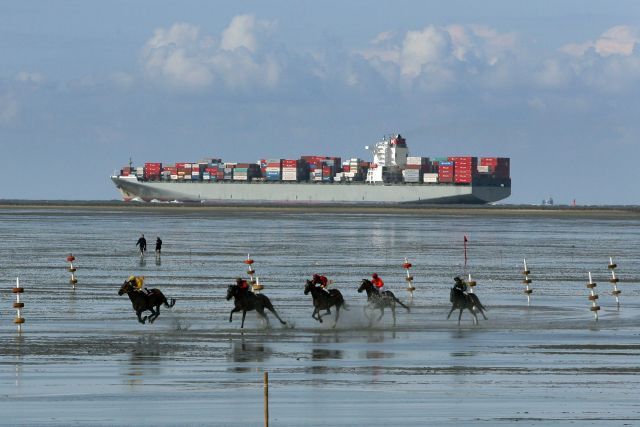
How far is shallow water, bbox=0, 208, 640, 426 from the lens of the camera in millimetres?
18312

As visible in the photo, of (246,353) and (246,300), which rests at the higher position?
(246,300)

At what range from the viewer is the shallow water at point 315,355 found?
60.1 feet

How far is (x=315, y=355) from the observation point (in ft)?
81.9

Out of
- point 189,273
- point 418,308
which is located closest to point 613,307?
point 418,308

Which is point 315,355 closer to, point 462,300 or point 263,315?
point 263,315

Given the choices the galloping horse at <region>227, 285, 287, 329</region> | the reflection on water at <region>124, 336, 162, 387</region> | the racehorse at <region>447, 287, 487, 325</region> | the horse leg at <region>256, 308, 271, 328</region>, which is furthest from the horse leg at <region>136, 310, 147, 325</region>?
the racehorse at <region>447, 287, 487, 325</region>

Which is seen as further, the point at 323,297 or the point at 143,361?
the point at 323,297

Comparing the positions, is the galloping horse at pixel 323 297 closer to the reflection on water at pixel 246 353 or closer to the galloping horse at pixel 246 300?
the galloping horse at pixel 246 300

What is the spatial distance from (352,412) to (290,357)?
6.35 meters

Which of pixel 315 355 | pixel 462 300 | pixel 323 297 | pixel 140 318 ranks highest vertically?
pixel 323 297

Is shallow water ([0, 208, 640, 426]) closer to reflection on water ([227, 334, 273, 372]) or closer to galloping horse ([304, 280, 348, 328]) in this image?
reflection on water ([227, 334, 273, 372])

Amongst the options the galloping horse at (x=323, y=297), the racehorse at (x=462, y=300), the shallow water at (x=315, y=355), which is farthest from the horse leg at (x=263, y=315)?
the racehorse at (x=462, y=300)

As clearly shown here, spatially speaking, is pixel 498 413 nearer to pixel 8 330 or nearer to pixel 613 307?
pixel 8 330

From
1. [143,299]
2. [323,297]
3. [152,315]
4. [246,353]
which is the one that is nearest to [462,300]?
[323,297]
